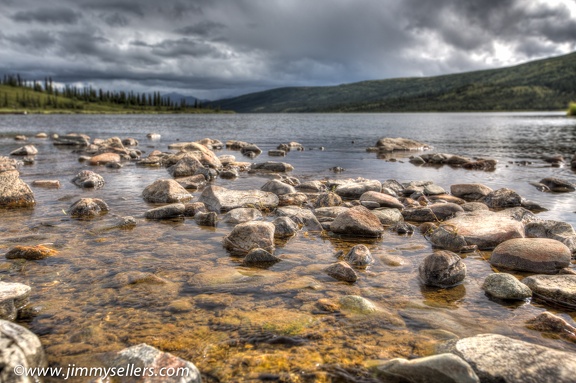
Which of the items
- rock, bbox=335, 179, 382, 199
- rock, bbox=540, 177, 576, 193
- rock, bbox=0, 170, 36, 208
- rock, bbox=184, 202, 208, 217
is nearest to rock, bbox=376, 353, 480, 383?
rock, bbox=184, 202, 208, 217

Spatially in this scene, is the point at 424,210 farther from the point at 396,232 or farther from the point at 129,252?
the point at 129,252

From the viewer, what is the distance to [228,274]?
721cm

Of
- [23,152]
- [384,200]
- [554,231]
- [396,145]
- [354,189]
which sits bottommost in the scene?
[23,152]

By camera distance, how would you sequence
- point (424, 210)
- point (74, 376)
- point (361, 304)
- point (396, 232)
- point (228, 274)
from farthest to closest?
point (424, 210), point (396, 232), point (228, 274), point (361, 304), point (74, 376)

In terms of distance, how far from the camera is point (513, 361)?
Answer: 4328 millimetres

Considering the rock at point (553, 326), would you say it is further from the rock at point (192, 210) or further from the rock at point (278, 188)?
the rock at point (278, 188)

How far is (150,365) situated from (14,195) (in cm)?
1162

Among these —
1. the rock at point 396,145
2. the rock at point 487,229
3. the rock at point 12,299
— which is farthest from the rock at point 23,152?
the rock at point 396,145

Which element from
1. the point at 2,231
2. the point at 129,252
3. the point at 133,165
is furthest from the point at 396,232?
the point at 133,165

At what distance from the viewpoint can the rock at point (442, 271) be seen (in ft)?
23.3

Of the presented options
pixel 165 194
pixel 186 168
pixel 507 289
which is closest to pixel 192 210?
pixel 165 194

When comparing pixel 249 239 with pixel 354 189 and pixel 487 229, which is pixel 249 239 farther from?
pixel 354 189

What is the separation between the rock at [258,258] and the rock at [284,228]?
1852 mm

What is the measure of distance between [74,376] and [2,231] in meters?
7.41
